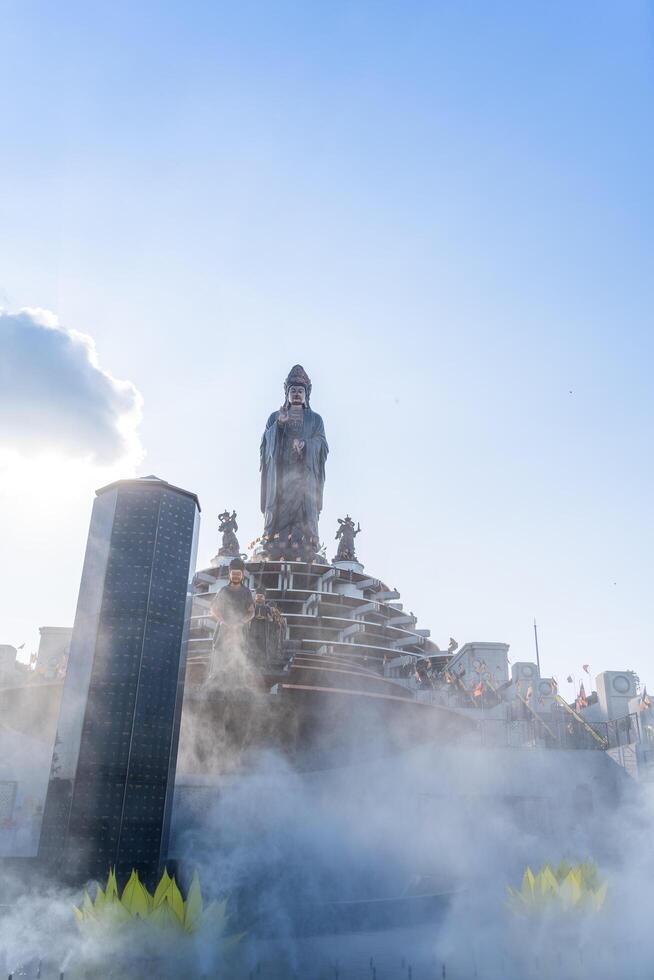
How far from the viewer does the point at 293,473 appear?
2516 cm

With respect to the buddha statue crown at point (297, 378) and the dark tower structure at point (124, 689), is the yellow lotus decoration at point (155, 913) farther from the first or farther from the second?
the buddha statue crown at point (297, 378)

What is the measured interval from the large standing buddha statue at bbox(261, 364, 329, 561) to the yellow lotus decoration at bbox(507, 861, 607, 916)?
16.4m

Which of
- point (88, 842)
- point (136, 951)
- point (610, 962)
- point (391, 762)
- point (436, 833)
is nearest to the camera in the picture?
point (136, 951)

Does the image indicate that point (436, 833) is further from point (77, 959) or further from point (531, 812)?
point (77, 959)

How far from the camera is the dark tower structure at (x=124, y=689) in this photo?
806 cm

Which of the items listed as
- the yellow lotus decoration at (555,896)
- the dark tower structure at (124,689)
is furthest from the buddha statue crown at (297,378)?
the yellow lotus decoration at (555,896)

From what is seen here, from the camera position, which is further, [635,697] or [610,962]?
[635,697]

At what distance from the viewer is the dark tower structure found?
8.06 meters

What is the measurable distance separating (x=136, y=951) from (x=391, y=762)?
871 centimetres

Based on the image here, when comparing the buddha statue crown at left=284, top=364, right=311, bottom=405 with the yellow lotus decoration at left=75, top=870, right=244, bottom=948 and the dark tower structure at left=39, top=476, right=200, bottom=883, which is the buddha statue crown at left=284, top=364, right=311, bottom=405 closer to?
the dark tower structure at left=39, top=476, right=200, bottom=883

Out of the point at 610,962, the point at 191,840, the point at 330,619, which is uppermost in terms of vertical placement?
Result: the point at 330,619

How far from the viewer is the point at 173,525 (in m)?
9.71

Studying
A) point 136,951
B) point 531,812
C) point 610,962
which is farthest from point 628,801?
point 136,951

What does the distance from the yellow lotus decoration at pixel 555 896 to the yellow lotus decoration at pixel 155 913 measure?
10.3 feet
